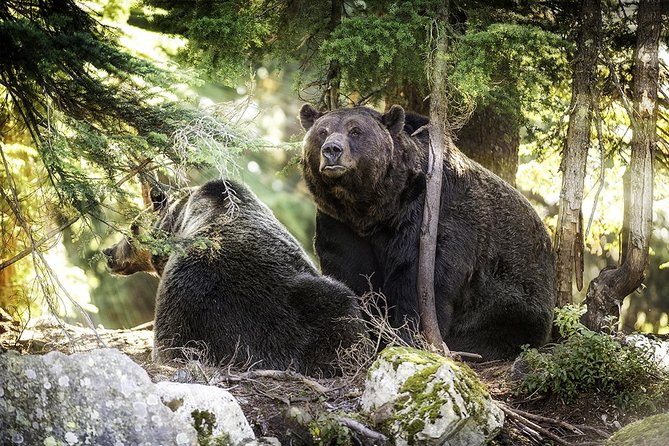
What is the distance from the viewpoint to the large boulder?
16.2 feet

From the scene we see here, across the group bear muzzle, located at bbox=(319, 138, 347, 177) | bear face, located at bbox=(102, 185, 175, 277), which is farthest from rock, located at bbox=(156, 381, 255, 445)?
bear face, located at bbox=(102, 185, 175, 277)

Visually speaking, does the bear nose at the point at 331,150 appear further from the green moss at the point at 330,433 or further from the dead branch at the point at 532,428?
the green moss at the point at 330,433

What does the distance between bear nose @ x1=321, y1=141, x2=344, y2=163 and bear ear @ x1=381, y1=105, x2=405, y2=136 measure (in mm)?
932

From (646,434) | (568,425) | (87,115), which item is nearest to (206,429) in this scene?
(646,434)

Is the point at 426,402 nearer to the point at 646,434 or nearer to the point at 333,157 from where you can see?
the point at 646,434

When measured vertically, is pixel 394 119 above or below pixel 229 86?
below

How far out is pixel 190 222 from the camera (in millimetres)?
8695

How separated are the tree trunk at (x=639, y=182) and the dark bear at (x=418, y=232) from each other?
60cm

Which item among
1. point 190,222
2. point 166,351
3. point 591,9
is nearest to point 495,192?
point 591,9

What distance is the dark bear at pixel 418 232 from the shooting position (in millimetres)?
8422

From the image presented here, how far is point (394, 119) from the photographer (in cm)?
869

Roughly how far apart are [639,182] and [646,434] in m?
4.35

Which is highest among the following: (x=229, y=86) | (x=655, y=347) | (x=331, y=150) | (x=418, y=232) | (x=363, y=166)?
(x=229, y=86)

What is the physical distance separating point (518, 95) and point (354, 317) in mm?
3450
